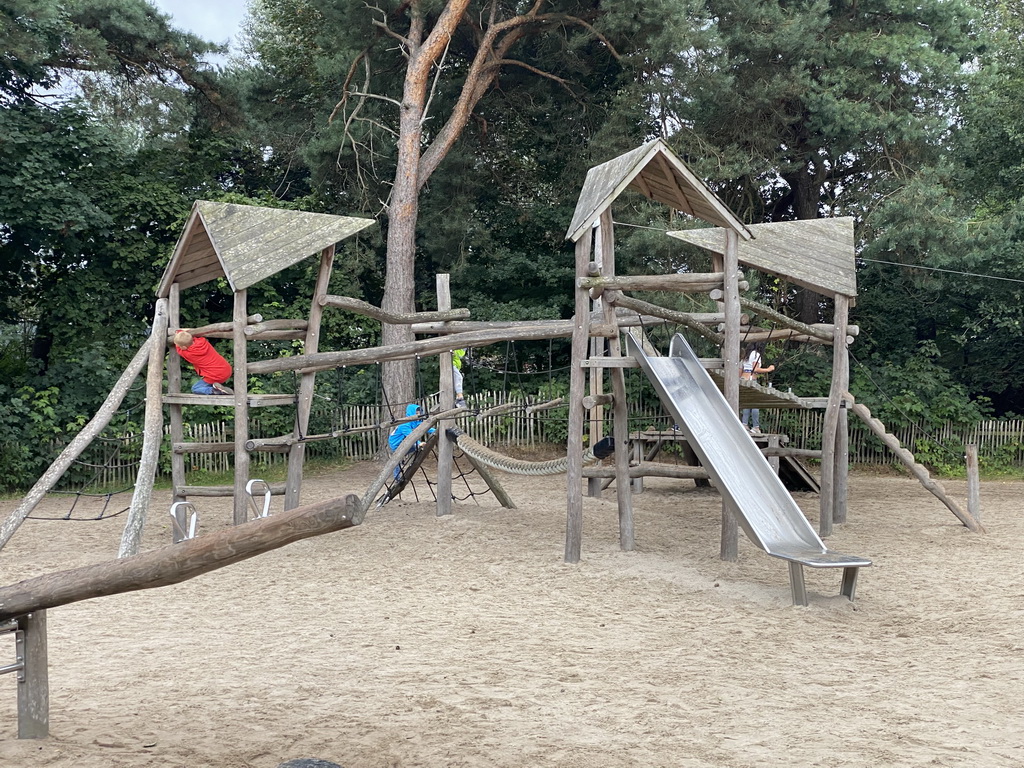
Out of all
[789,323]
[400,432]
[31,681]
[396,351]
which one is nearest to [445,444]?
[400,432]

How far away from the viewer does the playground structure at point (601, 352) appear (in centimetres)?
735

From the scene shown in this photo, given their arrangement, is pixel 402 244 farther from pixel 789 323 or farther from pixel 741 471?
pixel 741 471

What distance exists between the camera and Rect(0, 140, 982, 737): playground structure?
7.35 meters

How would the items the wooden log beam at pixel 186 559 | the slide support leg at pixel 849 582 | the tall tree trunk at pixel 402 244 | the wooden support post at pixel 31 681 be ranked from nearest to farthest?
the wooden log beam at pixel 186 559, the wooden support post at pixel 31 681, the slide support leg at pixel 849 582, the tall tree trunk at pixel 402 244

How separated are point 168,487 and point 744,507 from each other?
1035 cm

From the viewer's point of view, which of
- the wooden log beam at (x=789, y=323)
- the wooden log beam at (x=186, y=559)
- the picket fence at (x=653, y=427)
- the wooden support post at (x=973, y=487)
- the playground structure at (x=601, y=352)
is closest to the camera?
the wooden log beam at (x=186, y=559)

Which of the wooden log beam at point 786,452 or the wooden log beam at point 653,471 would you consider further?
the wooden log beam at point 786,452

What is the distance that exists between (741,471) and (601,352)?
351 centimetres

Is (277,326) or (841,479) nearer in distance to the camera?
(277,326)

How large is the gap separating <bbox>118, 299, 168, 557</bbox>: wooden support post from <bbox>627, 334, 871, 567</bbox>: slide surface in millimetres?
4140

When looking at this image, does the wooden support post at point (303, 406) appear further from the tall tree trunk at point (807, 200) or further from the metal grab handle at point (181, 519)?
Answer: the tall tree trunk at point (807, 200)

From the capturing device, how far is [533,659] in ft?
16.7

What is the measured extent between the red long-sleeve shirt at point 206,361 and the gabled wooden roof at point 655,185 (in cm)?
360

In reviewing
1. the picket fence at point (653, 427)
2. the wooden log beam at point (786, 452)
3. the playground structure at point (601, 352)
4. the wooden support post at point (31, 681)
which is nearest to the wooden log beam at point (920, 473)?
the playground structure at point (601, 352)
